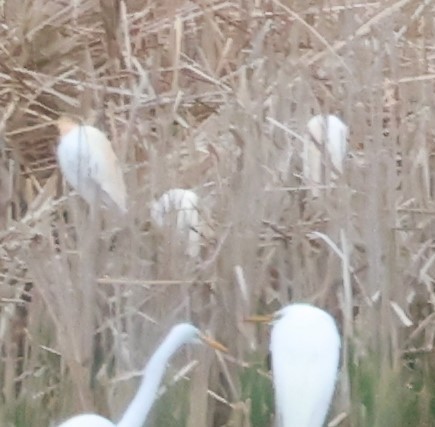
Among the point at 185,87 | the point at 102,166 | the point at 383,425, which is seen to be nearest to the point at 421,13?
the point at 185,87

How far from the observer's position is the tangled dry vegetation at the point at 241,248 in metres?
1.05

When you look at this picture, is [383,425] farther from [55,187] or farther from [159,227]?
[55,187]

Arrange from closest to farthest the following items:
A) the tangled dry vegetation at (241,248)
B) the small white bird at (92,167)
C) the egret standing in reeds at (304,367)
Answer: the egret standing in reeds at (304,367) < the tangled dry vegetation at (241,248) < the small white bird at (92,167)

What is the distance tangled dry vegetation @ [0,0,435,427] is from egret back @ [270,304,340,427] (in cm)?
22

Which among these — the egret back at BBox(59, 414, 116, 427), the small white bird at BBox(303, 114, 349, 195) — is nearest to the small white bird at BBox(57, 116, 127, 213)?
the small white bird at BBox(303, 114, 349, 195)

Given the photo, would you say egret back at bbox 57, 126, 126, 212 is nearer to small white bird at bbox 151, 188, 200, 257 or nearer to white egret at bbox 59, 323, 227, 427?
small white bird at bbox 151, 188, 200, 257

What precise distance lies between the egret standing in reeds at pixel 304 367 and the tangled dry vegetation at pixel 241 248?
0.22m

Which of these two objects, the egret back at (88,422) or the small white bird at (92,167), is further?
the small white bird at (92,167)

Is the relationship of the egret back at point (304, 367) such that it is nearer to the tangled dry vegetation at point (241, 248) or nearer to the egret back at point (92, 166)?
the tangled dry vegetation at point (241, 248)

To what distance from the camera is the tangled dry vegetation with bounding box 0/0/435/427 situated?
1.05m

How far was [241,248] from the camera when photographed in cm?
112

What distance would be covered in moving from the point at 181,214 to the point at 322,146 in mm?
165

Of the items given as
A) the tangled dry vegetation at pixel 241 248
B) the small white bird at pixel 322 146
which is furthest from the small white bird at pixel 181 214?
the small white bird at pixel 322 146

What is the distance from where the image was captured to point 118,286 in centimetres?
109
